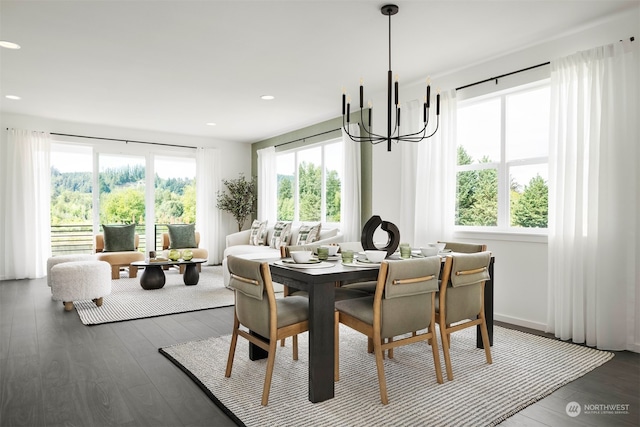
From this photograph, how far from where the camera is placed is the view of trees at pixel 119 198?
678 centimetres

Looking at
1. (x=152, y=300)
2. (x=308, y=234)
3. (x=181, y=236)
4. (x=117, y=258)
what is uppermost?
(x=308, y=234)

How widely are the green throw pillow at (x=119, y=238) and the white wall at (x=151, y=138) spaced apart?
5.36 feet

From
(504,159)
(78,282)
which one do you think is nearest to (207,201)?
(78,282)

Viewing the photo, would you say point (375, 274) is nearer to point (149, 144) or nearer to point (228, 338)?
point (228, 338)

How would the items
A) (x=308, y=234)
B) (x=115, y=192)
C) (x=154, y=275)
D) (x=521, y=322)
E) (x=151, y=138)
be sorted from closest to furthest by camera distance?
(x=521, y=322), (x=154, y=275), (x=308, y=234), (x=115, y=192), (x=151, y=138)

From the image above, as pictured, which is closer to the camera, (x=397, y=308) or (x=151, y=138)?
(x=397, y=308)

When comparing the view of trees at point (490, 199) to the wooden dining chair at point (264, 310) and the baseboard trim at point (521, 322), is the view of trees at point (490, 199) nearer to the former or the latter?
the baseboard trim at point (521, 322)

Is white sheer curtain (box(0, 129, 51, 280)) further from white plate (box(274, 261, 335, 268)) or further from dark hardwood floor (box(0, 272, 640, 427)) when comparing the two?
white plate (box(274, 261, 335, 268))

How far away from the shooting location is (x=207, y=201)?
26.1 feet

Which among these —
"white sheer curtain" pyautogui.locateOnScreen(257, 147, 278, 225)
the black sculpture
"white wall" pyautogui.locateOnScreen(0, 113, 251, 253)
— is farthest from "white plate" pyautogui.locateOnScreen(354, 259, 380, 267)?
"white wall" pyautogui.locateOnScreen(0, 113, 251, 253)

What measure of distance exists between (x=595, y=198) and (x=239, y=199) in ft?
20.5

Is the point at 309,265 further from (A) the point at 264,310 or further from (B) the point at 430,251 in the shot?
(B) the point at 430,251

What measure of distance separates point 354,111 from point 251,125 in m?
2.03

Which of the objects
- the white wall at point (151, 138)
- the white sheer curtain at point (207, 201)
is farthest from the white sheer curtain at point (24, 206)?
the white sheer curtain at point (207, 201)
